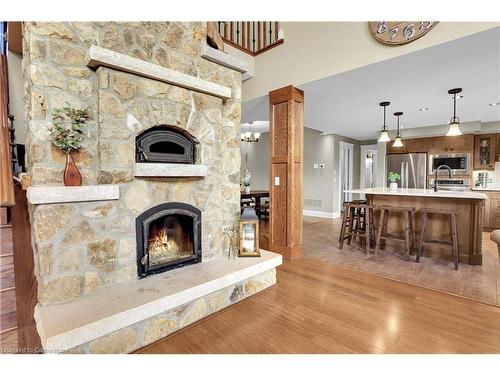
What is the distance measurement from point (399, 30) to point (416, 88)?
1.21m

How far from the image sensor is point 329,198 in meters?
6.63

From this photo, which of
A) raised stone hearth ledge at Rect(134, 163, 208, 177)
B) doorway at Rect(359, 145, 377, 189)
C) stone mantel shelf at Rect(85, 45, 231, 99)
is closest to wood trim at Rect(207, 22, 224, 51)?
stone mantel shelf at Rect(85, 45, 231, 99)

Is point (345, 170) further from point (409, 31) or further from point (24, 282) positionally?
point (24, 282)

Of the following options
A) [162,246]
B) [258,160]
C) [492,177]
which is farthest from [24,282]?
[492,177]

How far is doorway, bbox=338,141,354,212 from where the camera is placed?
6980mm

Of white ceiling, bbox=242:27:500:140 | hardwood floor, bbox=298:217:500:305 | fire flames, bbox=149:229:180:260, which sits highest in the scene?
white ceiling, bbox=242:27:500:140

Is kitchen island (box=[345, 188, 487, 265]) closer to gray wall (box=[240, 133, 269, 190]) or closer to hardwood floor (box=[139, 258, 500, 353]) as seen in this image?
hardwood floor (box=[139, 258, 500, 353])

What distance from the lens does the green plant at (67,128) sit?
162cm

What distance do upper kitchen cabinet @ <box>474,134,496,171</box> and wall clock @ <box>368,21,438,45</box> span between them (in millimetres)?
4488

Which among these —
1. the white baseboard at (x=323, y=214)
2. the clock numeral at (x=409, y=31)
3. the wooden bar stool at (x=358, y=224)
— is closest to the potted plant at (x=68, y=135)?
the clock numeral at (x=409, y=31)

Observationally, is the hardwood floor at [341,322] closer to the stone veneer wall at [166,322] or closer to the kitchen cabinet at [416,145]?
the stone veneer wall at [166,322]

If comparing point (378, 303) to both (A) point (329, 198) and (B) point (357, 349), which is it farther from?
(A) point (329, 198)

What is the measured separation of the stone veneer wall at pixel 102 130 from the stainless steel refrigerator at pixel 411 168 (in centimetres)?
560

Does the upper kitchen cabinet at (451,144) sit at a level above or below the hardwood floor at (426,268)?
above
